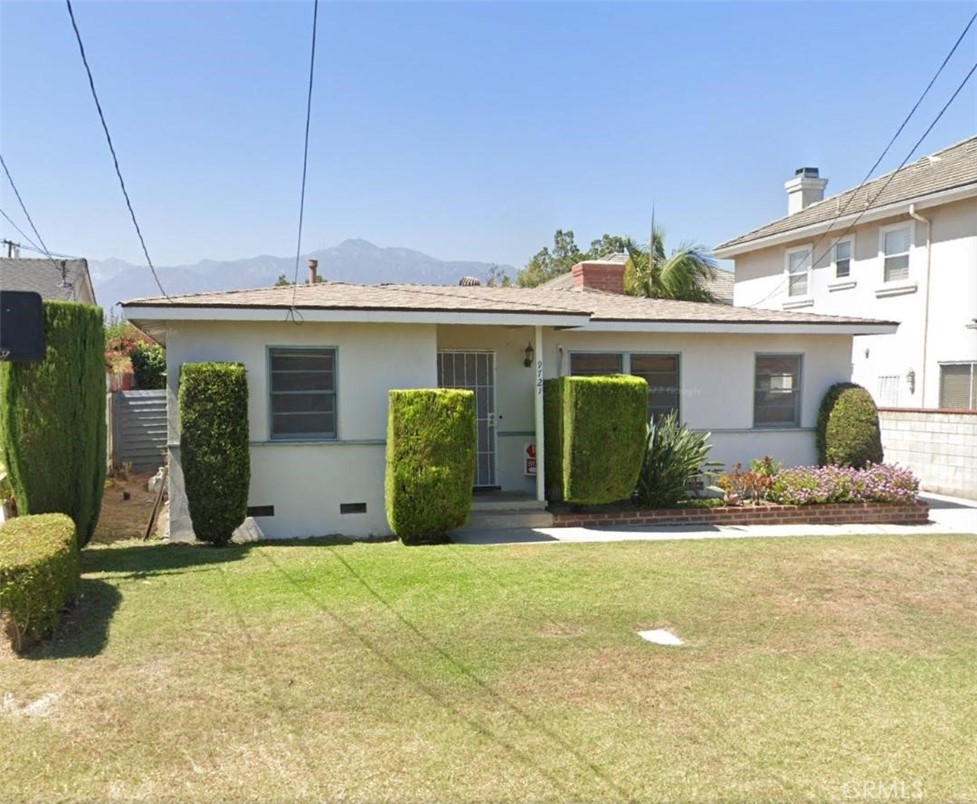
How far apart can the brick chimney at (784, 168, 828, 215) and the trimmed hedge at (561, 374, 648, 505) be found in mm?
15804

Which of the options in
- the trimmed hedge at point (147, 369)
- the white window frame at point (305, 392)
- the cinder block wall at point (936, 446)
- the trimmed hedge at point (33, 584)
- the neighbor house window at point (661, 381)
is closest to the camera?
the trimmed hedge at point (33, 584)

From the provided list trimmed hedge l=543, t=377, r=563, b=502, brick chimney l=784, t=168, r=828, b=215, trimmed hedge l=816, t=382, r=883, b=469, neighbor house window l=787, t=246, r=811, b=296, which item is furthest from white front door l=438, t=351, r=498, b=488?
brick chimney l=784, t=168, r=828, b=215

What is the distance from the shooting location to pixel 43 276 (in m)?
24.7

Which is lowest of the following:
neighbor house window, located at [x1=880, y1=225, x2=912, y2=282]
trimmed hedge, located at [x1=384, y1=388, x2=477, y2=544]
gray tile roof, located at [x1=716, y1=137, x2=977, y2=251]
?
trimmed hedge, located at [x1=384, y1=388, x2=477, y2=544]

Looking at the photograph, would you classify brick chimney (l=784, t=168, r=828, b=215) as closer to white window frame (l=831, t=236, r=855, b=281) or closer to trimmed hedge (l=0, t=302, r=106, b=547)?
white window frame (l=831, t=236, r=855, b=281)

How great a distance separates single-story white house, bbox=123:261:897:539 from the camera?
392 inches

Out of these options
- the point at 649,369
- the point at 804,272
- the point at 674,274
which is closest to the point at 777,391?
the point at 649,369

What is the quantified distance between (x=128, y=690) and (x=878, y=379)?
17.0m

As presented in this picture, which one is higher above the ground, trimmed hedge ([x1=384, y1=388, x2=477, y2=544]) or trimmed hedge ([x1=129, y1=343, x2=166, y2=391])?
trimmed hedge ([x1=129, y1=343, x2=166, y2=391])

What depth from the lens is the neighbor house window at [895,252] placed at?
16.9 m

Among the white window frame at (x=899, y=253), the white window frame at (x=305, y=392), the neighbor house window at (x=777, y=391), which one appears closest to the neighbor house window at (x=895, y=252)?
the white window frame at (x=899, y=253)

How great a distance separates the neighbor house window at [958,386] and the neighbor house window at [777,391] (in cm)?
463

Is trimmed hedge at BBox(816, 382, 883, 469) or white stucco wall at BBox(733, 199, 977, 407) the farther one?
white stucco wall at BBox(733, 199, 977, 407)

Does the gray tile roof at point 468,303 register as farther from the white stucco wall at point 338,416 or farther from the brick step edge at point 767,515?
the brick step edge at point 767,515
